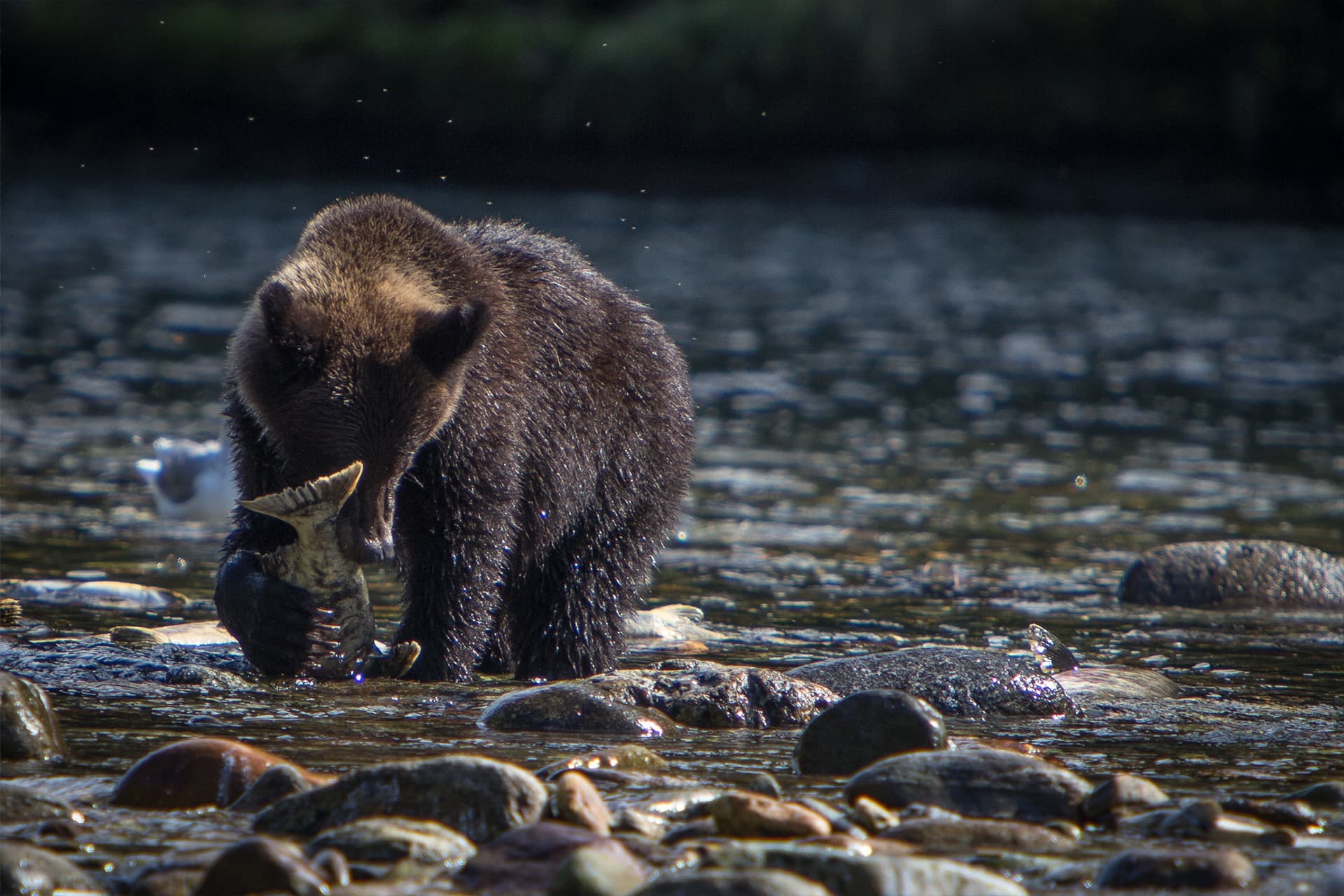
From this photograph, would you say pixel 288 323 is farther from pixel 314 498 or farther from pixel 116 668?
pixel 116 668

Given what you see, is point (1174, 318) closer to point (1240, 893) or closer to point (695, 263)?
point (695, 263)

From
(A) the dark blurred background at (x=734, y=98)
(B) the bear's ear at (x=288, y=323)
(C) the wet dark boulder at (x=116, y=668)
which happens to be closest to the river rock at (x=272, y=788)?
(C) the wet dark boulder at (x=116, y=668)

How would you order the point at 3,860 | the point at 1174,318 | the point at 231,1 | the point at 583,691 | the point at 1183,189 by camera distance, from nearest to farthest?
the point at 3,860
the point at 583,691
the point at 1174,318
the point at 1183,189
the point at 231,1

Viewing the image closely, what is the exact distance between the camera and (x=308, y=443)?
15.5 ft

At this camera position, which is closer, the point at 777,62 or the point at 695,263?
the point at 695,263

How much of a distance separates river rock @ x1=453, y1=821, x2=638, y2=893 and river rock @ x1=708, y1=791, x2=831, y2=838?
0.25 m

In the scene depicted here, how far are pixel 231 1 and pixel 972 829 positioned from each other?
137 feet

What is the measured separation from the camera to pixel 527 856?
3123 mm

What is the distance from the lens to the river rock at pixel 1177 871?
10.1 ft

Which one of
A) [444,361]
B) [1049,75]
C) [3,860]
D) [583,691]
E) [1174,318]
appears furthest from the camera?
[1049,75]

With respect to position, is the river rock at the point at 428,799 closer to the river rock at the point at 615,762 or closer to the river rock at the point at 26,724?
the river rock at the point at 615,762

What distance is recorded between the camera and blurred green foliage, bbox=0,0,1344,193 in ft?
107

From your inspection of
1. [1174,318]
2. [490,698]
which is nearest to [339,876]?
[490,698]

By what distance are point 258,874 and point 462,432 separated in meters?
2.29
